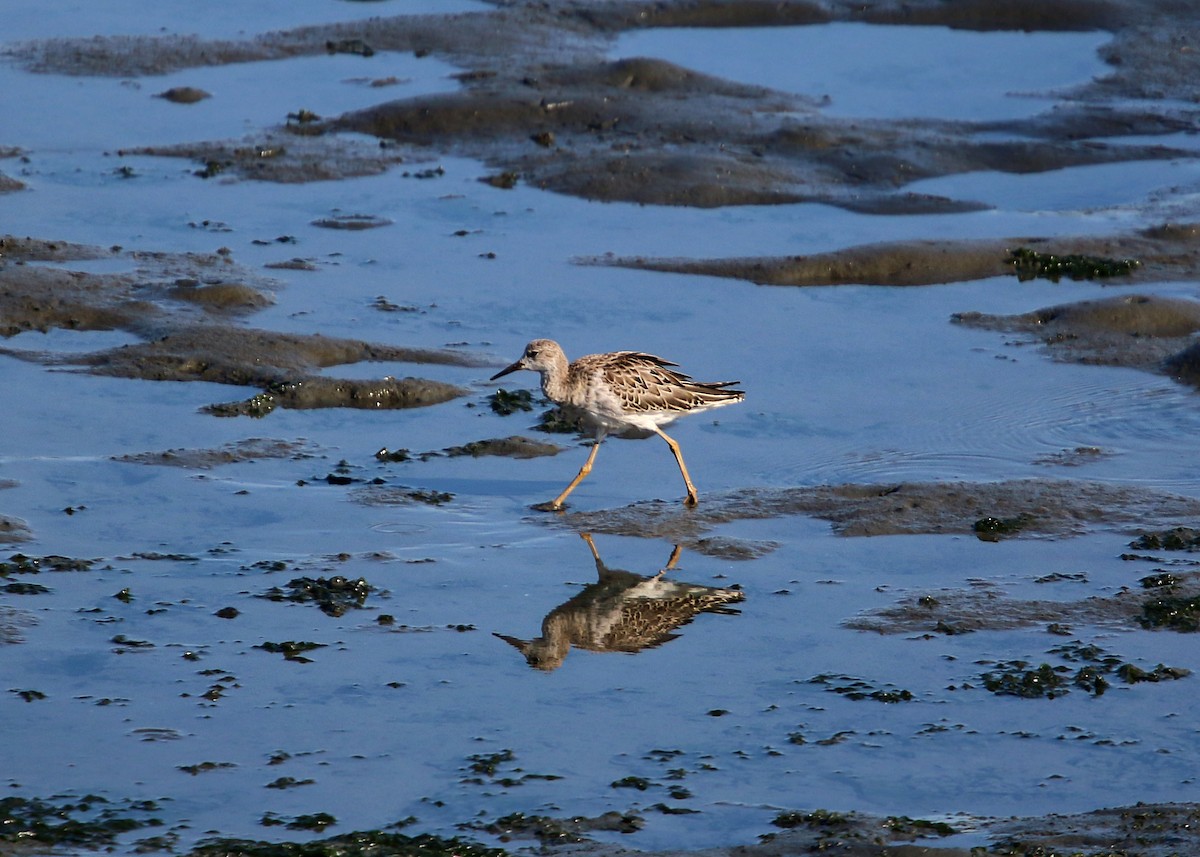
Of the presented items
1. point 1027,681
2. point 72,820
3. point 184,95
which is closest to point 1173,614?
point 1027,681

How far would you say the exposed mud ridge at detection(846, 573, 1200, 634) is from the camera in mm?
9188

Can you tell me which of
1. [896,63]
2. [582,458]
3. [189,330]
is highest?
[896,63]

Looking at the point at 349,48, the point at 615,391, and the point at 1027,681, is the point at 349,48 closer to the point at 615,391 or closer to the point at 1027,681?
the point at 615,391

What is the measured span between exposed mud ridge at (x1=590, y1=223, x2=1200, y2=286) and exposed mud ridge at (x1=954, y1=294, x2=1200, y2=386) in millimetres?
1160

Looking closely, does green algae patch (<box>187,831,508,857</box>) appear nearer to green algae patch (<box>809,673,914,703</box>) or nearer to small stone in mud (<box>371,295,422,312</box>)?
green algae patch (<box>809,673,914,703</box>)

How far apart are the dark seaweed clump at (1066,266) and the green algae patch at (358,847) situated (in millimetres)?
10925

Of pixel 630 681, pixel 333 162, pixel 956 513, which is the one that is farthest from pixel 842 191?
pixel 630 681

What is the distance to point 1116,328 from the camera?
1474cm

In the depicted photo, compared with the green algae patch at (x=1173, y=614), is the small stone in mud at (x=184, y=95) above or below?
above

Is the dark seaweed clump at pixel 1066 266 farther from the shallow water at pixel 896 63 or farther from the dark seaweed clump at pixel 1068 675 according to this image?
the dark seaweed clump at pixel 1068 675

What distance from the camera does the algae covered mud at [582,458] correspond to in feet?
24.7

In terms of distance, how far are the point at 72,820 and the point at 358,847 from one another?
122 cm

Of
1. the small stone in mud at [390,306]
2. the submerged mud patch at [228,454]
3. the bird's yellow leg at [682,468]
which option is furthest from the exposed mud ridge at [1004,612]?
the small stone in mud at [390,306]

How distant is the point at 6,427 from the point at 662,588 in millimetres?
4951
